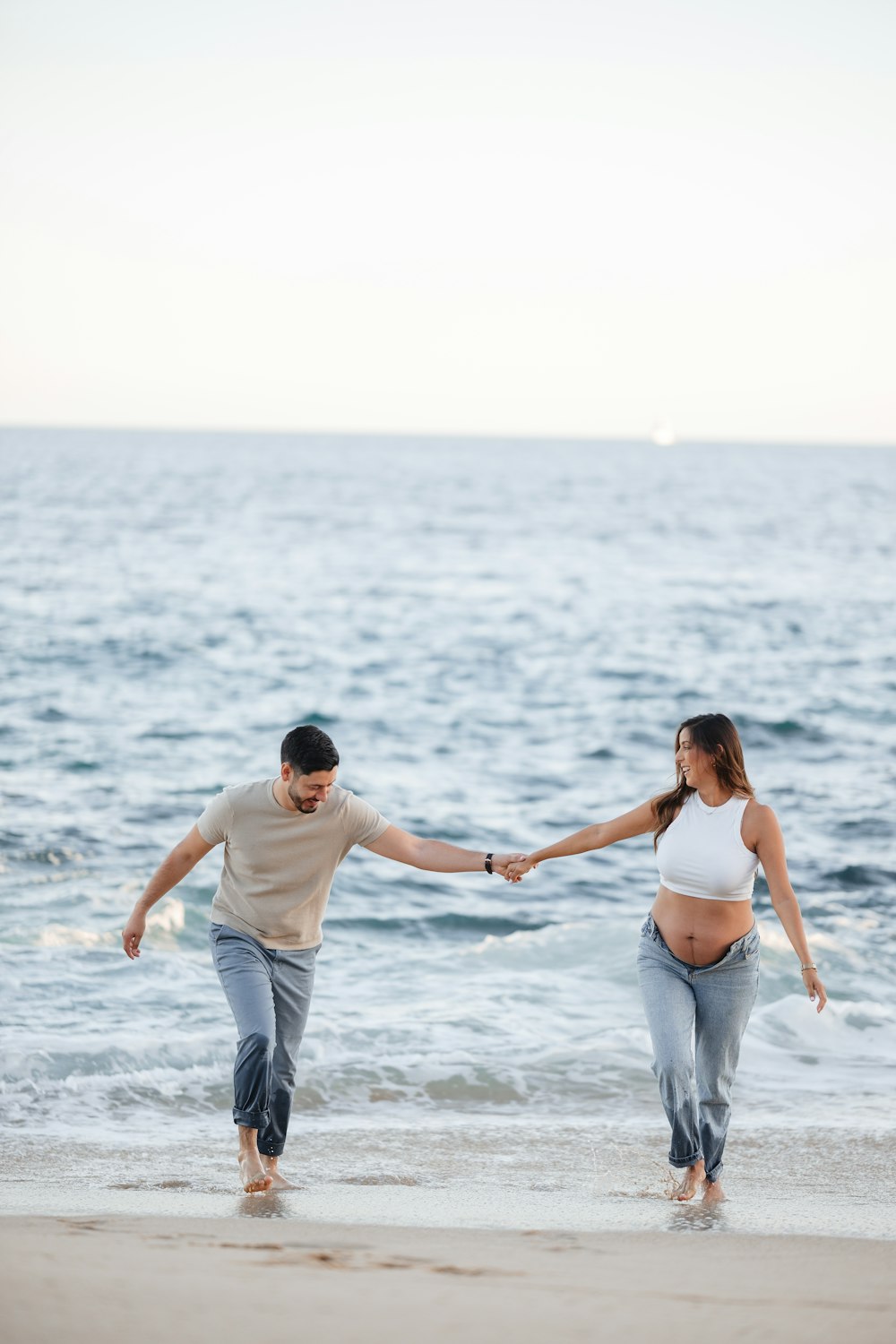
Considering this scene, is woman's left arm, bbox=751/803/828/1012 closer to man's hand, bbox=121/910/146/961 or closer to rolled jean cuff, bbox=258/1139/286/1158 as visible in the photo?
rolled jean cuff, bbox=258/1139/286/1158

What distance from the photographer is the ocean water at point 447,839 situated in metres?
6.13

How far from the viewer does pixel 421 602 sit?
3109cm

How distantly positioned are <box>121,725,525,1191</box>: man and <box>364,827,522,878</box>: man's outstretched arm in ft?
0.33

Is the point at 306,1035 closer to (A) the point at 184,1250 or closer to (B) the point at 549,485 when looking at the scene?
(A) the point at 184,1250

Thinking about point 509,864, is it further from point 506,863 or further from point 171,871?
point 171,871

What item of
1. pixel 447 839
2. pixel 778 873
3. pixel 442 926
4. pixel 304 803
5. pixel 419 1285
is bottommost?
pixel 442 926

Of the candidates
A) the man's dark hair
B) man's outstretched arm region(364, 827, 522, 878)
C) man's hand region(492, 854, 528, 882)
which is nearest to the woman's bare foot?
man's outstretched arm region(364, 827, 522, 878)

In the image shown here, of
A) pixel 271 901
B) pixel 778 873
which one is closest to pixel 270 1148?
pixel 271 901

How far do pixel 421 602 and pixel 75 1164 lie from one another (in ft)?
84.7

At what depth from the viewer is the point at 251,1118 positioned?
16.4 ft

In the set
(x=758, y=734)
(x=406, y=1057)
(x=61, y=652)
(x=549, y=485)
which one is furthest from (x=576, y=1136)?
(x=549, y=485)

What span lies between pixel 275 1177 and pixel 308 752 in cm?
173

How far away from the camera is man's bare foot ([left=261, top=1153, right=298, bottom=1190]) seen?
17.0 feet

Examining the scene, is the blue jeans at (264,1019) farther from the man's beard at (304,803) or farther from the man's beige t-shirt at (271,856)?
the man's beard at (304,803)
